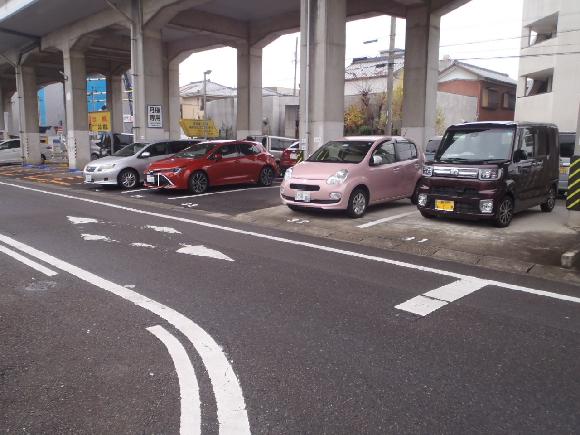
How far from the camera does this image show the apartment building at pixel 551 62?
87.1ft

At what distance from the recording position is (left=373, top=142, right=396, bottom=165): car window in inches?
427

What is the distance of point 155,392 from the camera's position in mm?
3312

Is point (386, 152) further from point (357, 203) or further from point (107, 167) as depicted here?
point (107, 167)

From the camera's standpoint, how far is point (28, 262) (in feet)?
21.7

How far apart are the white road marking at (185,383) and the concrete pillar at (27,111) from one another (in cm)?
3004

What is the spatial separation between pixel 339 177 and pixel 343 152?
3.79 feet

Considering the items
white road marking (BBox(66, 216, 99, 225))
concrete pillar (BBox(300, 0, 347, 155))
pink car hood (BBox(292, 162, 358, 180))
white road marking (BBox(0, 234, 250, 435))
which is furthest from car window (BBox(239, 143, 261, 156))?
white road marking (BBox(0, 234, 250, 435))

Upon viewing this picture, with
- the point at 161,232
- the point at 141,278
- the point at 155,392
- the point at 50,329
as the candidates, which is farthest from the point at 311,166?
the point at 155,392

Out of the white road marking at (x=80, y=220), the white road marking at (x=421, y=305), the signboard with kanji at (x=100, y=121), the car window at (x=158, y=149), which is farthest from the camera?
the signboard with kanji at (x=100, y=121)

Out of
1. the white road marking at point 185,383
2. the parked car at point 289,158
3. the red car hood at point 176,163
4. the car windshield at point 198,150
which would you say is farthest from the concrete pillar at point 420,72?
the white road marking at point 185,383

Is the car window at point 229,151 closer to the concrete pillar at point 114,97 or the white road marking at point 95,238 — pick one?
the white road marking at point 95,238

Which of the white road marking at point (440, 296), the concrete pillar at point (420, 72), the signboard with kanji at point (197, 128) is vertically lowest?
the white road marking at point (440, 296)

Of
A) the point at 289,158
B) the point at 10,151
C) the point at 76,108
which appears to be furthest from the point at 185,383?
the point at 10,151

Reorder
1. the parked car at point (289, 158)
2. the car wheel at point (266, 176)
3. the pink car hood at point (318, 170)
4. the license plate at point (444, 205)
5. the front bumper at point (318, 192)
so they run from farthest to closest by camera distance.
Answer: the parked car at point (289, 158) < the car wheel at point (266, 176) < the pink car hood at point (318, 170) < the front bumper at point (318, 192) < the license plate at point (444, 205)
